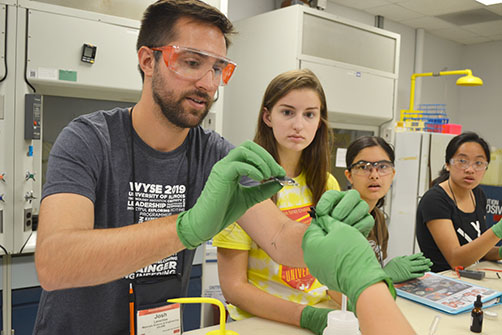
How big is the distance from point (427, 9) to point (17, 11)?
419 cm

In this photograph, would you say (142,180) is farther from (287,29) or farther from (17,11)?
(287,29)

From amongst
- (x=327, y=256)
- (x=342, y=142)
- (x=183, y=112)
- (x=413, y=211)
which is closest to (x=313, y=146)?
(x=183, y=112)

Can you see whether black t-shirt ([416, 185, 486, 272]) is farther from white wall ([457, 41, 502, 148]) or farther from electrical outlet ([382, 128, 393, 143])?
white wall ([457, 41, 502, 148])

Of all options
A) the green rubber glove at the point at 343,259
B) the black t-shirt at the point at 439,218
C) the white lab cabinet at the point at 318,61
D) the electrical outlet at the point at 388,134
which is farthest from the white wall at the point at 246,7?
the green rubber glove at the point at 343,259

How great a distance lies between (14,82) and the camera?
2225 mm

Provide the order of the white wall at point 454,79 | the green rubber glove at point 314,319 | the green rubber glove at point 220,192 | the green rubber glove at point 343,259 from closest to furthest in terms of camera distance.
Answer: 1. the green rubber glove at point 343,259
2. the green rubber glove at point 220,192
3. the green rubber glove at point 314,319
4. the white wall at point 454,79

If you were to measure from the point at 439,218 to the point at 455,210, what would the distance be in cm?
14

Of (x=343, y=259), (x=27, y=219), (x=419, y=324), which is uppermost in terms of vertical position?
(x=343, y=259)

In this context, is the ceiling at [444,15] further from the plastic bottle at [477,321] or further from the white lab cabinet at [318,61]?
the plastic bottle at [477,321]

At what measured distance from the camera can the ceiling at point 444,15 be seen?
4.44 meters

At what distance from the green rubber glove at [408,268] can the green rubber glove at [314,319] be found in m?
0.57

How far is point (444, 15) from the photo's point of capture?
189 inches

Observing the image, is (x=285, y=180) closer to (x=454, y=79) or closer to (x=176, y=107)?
(x=176, y=107)

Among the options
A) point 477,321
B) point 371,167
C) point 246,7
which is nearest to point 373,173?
point 371,167
